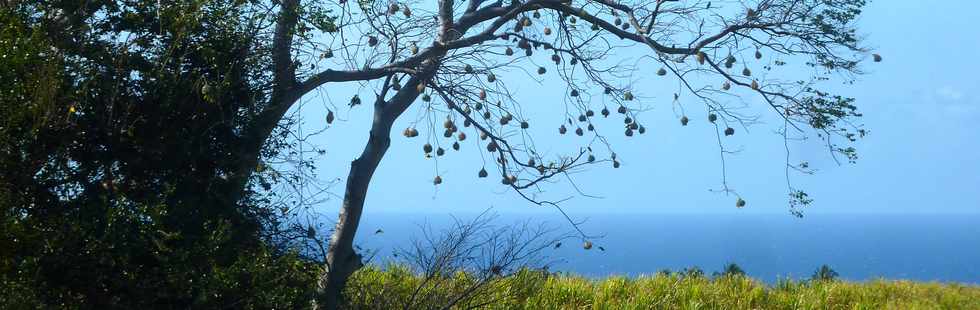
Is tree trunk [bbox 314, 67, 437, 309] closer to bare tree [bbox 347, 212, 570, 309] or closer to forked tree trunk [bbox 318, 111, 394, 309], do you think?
forked tree trunk [bbox 318, 111, 394, 309]

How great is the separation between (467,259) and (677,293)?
156 inches

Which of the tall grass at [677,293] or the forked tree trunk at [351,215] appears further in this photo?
the tall grass at [677,293]

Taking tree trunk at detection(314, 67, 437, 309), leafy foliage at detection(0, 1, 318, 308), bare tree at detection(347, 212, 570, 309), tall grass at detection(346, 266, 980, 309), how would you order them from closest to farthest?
leafy foliage at detection(0, 1, 318, 308) < tree trunk at detection(314, 67, 437, 309) < bare tree at detection(347, 212, 570, 309) < tall grass at detection(346, 266, 980, 309)

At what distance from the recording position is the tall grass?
1160 centimetres

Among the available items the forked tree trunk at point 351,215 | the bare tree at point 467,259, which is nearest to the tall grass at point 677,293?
the bare tree at point 467,259

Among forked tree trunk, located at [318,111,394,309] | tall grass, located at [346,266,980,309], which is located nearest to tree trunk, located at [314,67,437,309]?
forked tree trunk, located at [318,111,394,309]

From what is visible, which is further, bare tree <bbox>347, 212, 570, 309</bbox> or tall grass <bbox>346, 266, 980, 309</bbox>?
tall grass <bbox>346, 266, 980, 309</bbox>

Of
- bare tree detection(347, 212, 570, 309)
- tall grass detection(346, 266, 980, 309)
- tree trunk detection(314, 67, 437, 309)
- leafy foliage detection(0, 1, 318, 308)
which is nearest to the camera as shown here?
leafy foliage detection(0, 1, 318, 308)

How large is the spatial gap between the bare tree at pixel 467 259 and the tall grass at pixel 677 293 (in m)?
0.16

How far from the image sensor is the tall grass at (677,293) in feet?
38.1

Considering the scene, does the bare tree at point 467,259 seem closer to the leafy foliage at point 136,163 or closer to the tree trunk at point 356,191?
the tree trunk at point 356,191

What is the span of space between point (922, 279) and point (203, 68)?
13317mm

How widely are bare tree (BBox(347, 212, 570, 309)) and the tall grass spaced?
16cm

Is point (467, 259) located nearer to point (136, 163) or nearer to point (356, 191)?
point (356, 191)
